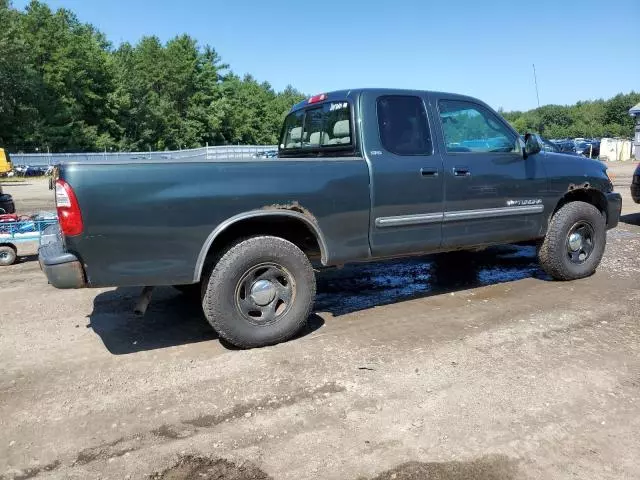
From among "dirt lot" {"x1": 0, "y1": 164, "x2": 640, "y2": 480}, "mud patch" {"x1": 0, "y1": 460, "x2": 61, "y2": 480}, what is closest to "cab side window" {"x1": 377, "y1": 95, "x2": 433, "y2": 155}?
"dirt lot" {"x1": 0, "y1": 164, "x2": 640, "y2": 480}

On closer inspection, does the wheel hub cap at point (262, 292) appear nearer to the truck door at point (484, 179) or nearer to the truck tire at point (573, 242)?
the truck door at point (484, 179)

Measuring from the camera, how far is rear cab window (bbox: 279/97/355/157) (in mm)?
4703

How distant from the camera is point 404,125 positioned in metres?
4.76

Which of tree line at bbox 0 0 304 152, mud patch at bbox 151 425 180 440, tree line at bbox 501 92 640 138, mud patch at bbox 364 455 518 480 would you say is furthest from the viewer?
tree line at bbox 501 92 640 138

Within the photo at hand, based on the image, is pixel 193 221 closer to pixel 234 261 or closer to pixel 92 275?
pixel 234 261

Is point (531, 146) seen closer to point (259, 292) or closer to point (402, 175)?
point (402, 175)

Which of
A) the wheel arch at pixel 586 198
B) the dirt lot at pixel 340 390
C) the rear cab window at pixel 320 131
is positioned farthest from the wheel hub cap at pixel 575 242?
the rear cab window at pixel 320 131

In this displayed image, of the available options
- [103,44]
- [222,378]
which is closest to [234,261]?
[222,378]

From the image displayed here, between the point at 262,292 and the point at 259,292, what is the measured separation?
0.02 meters

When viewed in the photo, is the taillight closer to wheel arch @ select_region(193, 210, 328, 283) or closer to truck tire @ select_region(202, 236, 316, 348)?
wheel arch @ select_region(193, 210, 328, 283)

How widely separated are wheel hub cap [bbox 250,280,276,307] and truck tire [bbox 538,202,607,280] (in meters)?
3.20

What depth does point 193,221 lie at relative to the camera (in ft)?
12.4

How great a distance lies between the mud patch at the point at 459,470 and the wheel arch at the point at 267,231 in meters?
2.00

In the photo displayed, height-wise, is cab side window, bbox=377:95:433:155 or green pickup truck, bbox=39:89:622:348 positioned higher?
cab side window, bbox=377:95:433:155
